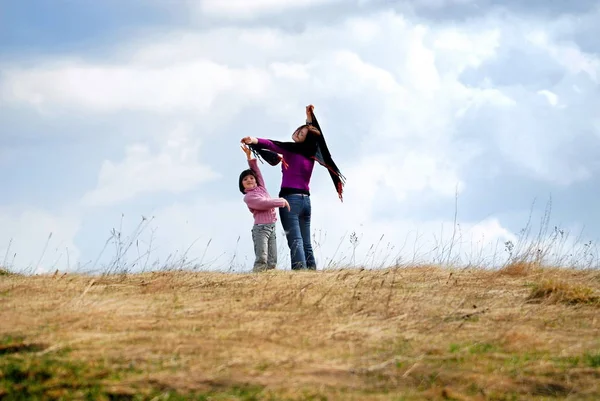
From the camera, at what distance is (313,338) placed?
6957 millimetres

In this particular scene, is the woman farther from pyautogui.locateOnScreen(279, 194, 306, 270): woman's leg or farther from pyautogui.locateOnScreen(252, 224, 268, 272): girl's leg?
pyautogui.locateOnScreen(252, 224, 268, 272): girl's leg

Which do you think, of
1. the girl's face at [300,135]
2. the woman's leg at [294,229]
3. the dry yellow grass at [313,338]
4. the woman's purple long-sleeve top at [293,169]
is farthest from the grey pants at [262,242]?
the dry yellow grass at [313,338]

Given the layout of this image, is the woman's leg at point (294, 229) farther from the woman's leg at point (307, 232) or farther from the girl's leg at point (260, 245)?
the girl's leg at point (260, 245)

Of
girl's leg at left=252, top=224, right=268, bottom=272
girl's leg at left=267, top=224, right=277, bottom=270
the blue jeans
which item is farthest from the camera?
girl's leg at left=267, top=224, right=277, bottom=270

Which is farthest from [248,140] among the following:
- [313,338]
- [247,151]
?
[313,338]

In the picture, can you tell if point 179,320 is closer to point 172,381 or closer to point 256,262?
point 172,381

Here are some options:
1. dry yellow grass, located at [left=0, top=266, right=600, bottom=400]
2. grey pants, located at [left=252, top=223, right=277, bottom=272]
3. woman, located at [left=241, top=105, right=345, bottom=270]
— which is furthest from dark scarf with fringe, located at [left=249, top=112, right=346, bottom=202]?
dry yellow grass, located at [left=0, top=266, right=600, bottom=400]

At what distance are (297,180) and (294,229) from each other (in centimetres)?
79

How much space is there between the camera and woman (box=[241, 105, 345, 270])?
1242cm

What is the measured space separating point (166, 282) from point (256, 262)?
2.25 metres

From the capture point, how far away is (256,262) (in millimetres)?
12383

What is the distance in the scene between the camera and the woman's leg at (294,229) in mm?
12352

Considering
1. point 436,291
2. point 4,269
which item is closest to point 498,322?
point 436,291

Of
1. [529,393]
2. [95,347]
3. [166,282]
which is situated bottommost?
[529,393]
